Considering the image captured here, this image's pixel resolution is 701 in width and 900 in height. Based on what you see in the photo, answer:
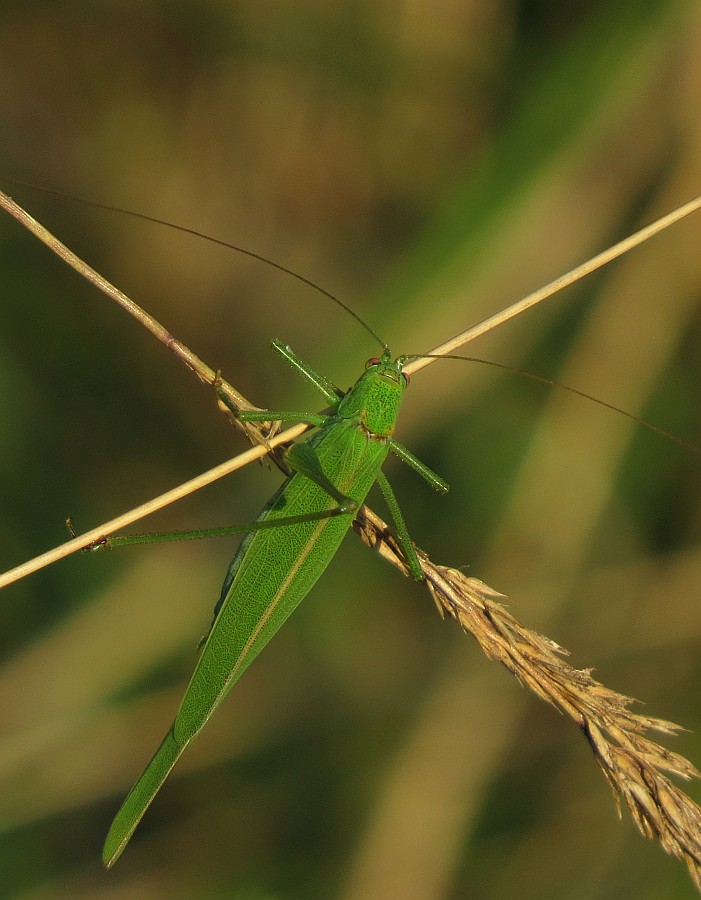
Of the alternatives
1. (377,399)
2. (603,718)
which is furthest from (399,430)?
(603,718)

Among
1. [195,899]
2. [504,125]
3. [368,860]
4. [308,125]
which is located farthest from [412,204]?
[195,899]

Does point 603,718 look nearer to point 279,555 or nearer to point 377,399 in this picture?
point 279,555

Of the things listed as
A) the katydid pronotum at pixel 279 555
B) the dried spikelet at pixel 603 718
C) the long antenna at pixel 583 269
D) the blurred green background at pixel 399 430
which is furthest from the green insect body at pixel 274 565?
the blurred green background at pixel 399 430

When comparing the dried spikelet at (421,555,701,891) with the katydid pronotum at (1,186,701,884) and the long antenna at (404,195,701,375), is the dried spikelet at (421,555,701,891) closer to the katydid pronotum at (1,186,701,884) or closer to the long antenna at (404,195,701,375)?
the katydid pronotum at (1,186,701,884)

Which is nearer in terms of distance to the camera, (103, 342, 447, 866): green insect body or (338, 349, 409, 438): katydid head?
(103, 342, 447, 866): green insect body

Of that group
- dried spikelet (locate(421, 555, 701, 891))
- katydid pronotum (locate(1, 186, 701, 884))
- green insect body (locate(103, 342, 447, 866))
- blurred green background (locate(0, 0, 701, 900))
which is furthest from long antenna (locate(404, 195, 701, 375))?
blurred green background (locate(0, 0, 701, 900))

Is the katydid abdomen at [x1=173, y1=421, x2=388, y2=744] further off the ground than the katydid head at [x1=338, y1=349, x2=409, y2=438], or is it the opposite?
the katydid head at [x1=338, y1=349, x2=409, y2=438]

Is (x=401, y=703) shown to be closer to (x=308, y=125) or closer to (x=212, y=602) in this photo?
(x=212, y=602)
